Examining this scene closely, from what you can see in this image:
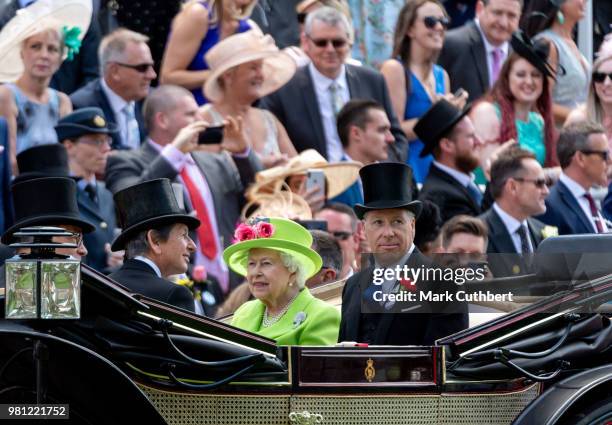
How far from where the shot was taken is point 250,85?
10.4 metres

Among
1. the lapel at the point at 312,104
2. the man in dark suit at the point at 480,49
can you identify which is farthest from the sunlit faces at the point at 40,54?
the man in dark suit at the point at 480,49

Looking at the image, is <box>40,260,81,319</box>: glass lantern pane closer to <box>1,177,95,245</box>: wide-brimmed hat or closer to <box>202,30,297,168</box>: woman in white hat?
<box>1,177,95,245</box>: wide-brimmed hat

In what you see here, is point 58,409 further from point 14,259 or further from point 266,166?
point 266,166

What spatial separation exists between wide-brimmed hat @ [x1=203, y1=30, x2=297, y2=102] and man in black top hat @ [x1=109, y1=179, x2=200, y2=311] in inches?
110

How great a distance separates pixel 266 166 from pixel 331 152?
555 millimetres

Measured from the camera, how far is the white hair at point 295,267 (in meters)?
7.50

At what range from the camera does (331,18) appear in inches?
422

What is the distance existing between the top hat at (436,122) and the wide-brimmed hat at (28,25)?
2.45 m

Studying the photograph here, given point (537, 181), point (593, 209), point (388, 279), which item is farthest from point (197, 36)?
point (388, 279)

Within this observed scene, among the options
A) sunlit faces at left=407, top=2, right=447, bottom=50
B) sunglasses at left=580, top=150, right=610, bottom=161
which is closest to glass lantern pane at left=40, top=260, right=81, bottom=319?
sunglasses at left=580, top=150, right=610, bottom=161

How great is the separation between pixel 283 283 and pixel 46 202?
137cm

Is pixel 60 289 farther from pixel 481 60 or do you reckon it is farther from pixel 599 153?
pixel 481 60

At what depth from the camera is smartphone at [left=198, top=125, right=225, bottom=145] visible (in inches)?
392

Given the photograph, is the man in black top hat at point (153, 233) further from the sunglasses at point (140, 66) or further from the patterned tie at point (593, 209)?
the patterned tie at point (593, 209)
